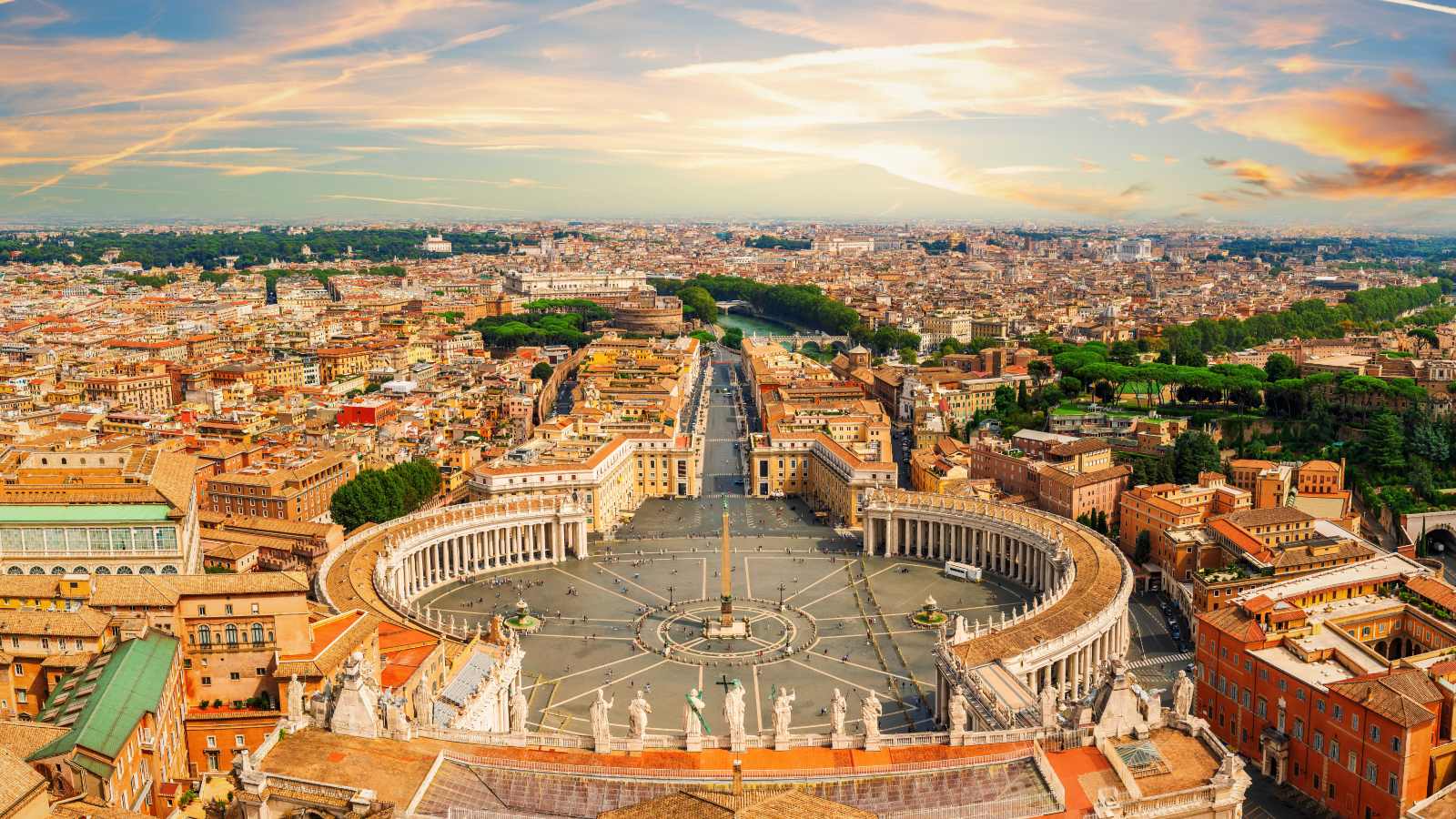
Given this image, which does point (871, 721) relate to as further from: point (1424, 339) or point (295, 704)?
point (1424, 339)

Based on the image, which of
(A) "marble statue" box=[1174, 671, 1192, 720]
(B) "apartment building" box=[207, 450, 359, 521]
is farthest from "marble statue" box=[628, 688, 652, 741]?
(B) "apartment building" box=[207, 450, 359, 521]

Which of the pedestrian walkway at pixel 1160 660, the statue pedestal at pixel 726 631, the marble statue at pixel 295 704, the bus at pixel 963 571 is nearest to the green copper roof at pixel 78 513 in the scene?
the marble statue at pixel 295 704

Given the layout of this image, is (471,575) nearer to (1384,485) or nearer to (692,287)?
(1384,485)

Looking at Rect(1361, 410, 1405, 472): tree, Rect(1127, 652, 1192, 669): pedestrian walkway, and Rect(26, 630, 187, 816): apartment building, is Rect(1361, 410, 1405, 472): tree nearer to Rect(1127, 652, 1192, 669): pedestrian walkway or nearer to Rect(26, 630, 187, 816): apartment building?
Rect(1127, 652, 1192, 669): pedestrian walkway

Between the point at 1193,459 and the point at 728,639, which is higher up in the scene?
the point at 1193,459

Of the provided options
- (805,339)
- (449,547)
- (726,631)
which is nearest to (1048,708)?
(726,631)

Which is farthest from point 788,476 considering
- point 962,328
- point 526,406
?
point 962,328
